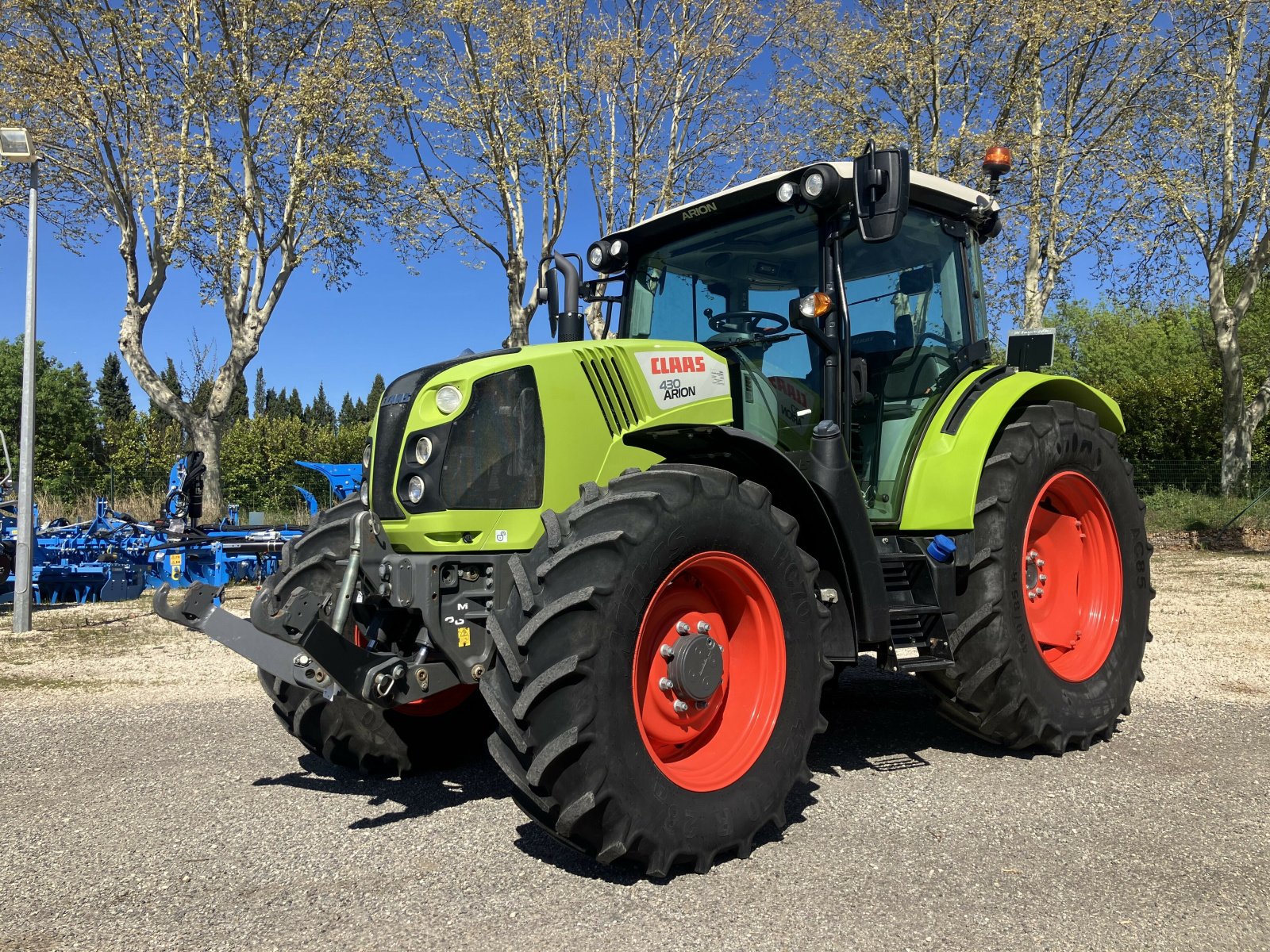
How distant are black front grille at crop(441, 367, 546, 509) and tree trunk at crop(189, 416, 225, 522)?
1722 cm

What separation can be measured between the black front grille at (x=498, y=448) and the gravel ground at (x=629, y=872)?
3.96 ft

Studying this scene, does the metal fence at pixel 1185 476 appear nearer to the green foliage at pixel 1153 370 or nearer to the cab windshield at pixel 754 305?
the green foliage at pixel 1153 370

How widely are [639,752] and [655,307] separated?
2.46 meters

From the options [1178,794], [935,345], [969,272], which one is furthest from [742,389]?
[1178,794]

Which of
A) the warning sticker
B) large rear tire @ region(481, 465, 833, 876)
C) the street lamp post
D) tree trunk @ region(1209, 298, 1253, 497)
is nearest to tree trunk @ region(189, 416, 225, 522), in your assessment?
the street lamp post

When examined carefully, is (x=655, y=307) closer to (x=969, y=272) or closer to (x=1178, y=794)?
(x=969, y=272)

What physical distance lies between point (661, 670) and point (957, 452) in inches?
71.8

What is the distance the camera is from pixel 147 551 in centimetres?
1190

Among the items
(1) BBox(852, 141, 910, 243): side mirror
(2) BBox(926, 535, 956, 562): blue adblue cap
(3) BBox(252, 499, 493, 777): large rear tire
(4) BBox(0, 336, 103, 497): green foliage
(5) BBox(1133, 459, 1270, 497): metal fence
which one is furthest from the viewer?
(4) BBox(0, 336, 103, 497): green foliage

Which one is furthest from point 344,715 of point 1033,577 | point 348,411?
point 348,411

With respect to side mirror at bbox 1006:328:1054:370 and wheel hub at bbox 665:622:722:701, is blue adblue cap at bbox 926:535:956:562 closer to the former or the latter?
side mirror at bbox 1006:328:1054:370

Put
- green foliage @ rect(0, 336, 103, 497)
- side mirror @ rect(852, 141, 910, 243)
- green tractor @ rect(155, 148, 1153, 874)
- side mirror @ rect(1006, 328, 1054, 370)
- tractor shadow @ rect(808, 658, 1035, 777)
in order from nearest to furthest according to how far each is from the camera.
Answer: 1. green tractor @ rect(155, 148, 1153, 874)
2. side mirror @ rect(852, 141, 910, 243)
3. tractor shadow @ rect(808, 658, 1035, 777)
4. side mirror @ rect(1006, 328, 1054, 370)
5. green foliage @ rect(0, 336, 103, 497)

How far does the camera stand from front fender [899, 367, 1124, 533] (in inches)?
169

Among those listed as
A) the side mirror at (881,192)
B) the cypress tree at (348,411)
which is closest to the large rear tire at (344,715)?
the side mirror at (881,192)
